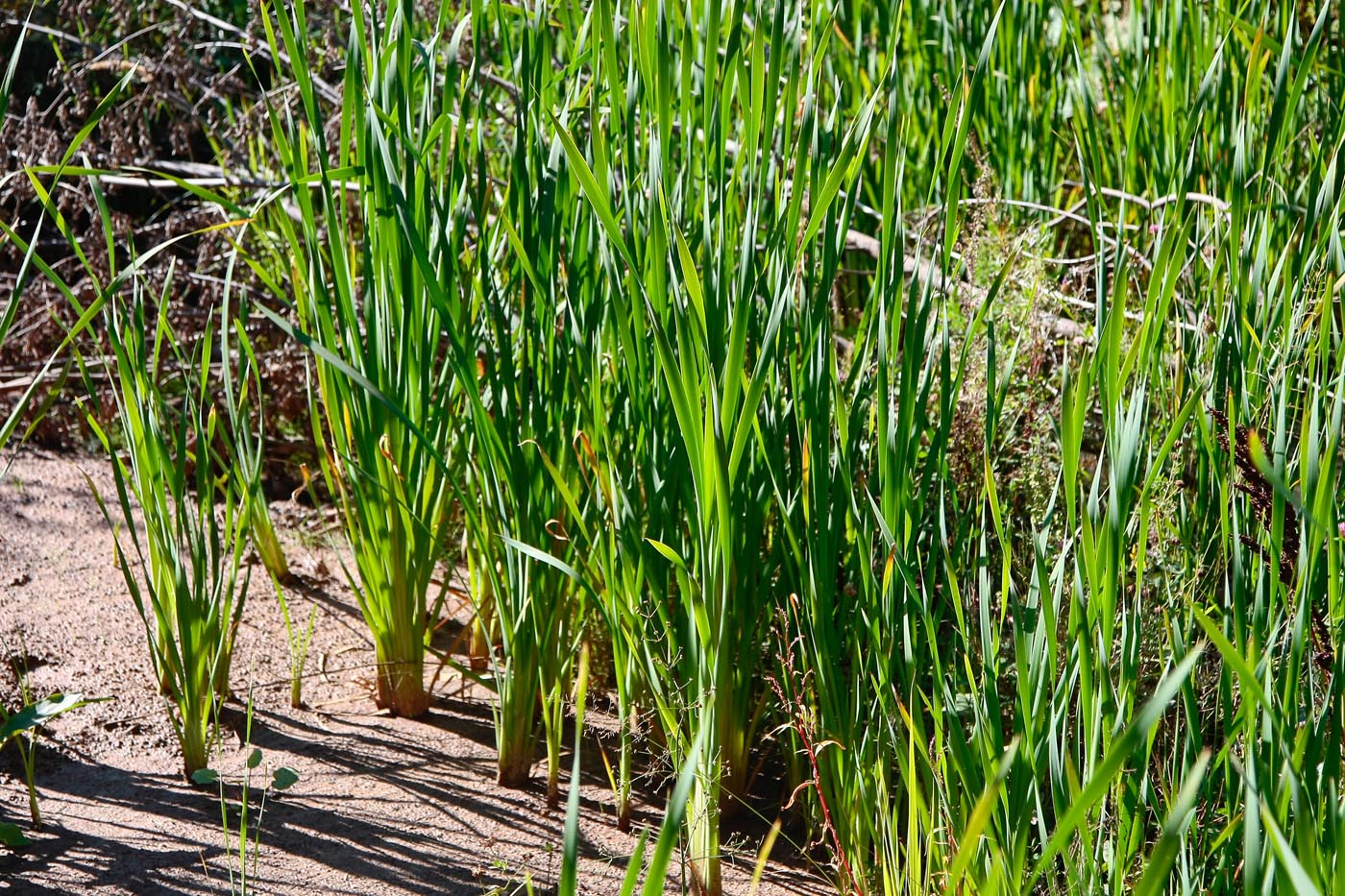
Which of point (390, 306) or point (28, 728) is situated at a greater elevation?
point (390, 306)

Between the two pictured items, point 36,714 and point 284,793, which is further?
point 284,793

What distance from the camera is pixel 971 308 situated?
209 cm

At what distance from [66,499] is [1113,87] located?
→ 286 centimetres

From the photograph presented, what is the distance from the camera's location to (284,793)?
5.41ft

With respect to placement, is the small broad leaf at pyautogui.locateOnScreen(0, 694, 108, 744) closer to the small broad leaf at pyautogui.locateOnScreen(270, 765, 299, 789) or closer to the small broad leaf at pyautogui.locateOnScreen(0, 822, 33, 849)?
the small broad leaf at pyautogui.locateOnScreen(0, 822, 33, 849)

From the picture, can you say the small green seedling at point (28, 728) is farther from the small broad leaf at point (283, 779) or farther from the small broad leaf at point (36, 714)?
the small broad leaf at point (283, 779)

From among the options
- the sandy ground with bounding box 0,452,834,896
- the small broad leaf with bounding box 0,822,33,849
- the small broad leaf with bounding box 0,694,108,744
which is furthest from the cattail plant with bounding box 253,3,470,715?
the small broad leaf with bounding box 0,822,33,849

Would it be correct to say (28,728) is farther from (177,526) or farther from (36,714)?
(177,526)

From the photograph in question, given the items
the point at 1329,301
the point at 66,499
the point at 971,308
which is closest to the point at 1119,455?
the point at 1329,301

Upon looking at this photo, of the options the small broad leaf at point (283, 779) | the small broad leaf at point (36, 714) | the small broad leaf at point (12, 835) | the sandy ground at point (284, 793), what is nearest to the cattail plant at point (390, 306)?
the sandy ground at point (284, 793)

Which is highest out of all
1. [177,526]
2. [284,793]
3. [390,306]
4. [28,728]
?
[390,306]

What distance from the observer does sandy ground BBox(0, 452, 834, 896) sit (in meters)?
1.47

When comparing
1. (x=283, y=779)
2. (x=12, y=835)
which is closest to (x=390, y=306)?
(x=283, y=779)

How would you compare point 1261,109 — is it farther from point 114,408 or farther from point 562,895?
point 114,408
